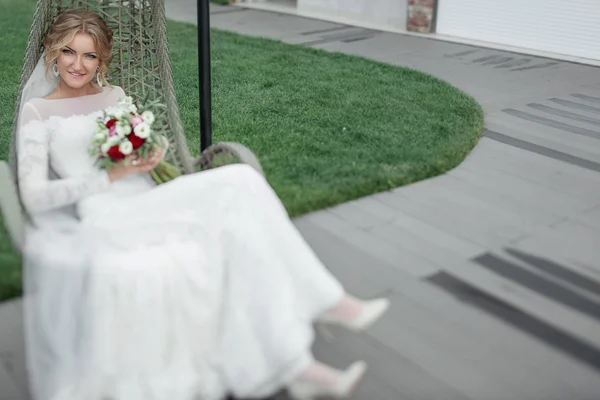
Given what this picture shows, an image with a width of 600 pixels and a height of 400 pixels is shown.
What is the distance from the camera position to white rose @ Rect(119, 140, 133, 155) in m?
2.34

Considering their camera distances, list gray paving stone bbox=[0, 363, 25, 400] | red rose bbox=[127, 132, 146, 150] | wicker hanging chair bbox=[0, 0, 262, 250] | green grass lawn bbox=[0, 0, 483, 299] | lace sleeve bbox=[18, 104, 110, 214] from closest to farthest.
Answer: gray paving stone bbox=[0, 363, 25, 400] → lace sleeve bbox=[18, 104, 110, 214] → red rose bbox=[127, 132, 146, 150] → wicker hanging chair bbox=[0, 0, 262, 250] → green grass lawn bbox=[0, 0, 483, 299]

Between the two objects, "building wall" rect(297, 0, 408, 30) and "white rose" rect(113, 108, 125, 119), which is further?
"building wall" rect(297, 0, 408, 30)

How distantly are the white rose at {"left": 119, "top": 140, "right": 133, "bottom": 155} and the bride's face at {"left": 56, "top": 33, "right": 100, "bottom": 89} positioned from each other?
0.41 m

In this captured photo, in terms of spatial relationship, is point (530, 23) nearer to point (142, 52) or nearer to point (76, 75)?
point (142, 52)

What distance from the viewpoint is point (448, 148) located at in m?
4.35

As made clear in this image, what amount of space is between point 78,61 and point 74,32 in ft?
0.34

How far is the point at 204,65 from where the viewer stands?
320 cm

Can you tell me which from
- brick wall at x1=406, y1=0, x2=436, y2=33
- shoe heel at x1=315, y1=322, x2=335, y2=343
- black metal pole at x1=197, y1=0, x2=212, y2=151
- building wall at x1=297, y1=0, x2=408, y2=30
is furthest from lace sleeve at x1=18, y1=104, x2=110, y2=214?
building wall at x1=297, y1=0, x2=408, y2=30

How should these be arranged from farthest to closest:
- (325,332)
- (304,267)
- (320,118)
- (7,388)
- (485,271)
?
(320,118)
(485,271)
(325,332)
(7,388)
(304,267)

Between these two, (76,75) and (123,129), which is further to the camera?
(76,75)

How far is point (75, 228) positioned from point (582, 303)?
1.93 metres

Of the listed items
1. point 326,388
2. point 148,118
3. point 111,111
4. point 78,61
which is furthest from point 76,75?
point 326,388

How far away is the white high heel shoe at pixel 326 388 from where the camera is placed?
1.93 metres

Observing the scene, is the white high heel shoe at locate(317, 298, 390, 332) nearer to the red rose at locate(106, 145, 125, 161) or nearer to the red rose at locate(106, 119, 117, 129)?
the red rose at locate(106, 145, 125, 161)
